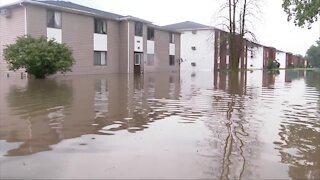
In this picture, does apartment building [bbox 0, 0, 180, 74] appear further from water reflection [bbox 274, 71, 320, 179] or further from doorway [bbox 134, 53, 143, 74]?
water reflection [bbox 274, 71, 320, 179]

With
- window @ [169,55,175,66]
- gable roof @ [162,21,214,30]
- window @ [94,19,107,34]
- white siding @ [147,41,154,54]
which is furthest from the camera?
gable roof @ [162,21,214,30]

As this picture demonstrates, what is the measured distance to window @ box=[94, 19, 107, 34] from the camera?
32484mm

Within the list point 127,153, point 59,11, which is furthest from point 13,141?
point 59,11

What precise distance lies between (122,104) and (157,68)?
30987 mm

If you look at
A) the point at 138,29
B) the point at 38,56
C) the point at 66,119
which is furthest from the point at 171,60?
the point at 66,119

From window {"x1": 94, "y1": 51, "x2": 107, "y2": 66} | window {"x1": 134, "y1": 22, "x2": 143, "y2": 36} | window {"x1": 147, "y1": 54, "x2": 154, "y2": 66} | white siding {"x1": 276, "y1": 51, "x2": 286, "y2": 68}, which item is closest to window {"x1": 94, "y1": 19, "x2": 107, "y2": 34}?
window {"x1": 94, "y1": 51, "x2": 107, "y2": 66}

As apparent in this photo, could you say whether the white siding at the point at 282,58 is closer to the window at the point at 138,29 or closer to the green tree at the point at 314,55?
the green tree at the point at 314,55

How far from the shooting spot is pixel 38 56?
21.9 meters

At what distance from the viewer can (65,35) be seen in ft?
94.1

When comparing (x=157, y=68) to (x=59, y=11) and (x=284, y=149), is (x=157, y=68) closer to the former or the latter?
(x=59, y=11)

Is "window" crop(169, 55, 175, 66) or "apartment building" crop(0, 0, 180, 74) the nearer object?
"apartment building" crop(0, 0, 180, 74)

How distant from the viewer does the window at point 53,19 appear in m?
Result: 27.2

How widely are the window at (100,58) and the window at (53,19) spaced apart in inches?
208

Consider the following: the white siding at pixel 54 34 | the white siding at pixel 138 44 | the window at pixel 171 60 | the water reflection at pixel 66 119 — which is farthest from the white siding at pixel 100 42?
the water reflection at pixel 66 119
